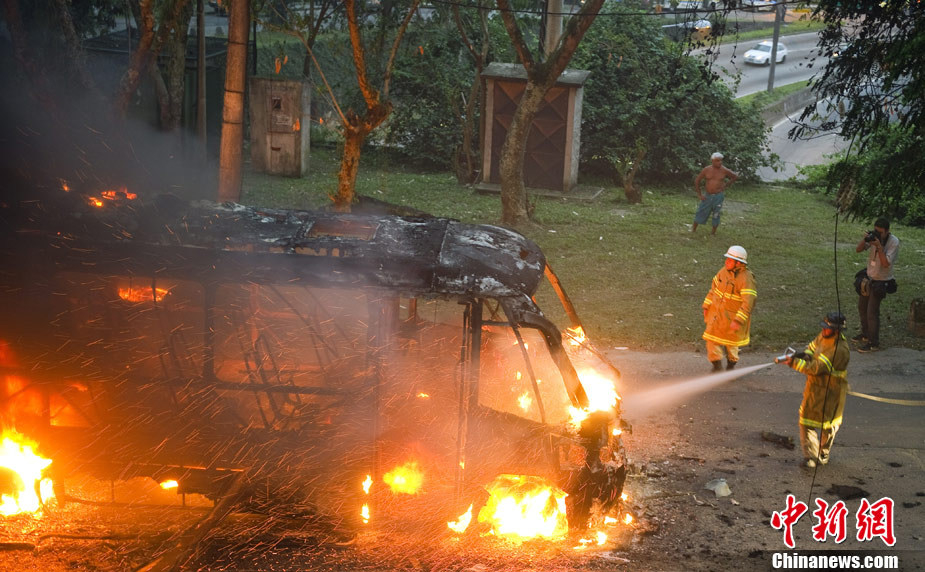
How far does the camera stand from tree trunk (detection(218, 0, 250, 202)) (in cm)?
832

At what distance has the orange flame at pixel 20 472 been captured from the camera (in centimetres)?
555

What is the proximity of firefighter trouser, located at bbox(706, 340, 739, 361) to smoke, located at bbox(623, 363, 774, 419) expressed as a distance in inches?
6.6

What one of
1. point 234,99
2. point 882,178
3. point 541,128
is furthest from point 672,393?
point 541,128

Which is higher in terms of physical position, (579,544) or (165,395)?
(165,395)

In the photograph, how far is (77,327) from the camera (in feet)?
18.0

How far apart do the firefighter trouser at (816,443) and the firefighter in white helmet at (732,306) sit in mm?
1837

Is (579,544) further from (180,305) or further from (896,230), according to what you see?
(896,230)

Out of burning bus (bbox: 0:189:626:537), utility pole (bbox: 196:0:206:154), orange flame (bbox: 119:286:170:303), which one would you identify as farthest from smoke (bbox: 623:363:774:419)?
utility pole (bbox: 196:0:206:154)

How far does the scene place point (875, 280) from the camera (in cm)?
941

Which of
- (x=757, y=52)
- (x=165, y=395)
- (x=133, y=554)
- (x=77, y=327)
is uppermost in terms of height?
(x=757, y=52)

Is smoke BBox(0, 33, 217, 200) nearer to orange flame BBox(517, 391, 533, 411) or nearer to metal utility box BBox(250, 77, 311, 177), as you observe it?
metal utility box BBox(250, 77, 311, 177)

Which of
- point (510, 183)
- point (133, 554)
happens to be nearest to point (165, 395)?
point (133, 554)

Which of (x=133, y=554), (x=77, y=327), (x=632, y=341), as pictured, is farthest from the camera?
(x=632, y=341)

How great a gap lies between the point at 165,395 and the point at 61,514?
1074 mm
